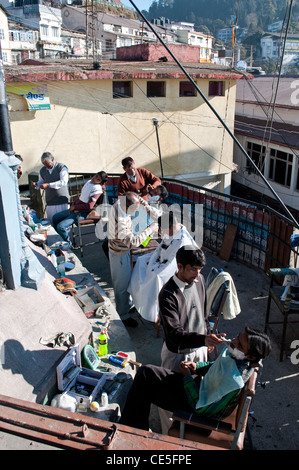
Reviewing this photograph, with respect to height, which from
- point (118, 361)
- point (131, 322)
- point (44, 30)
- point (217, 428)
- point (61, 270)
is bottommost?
point (131, 322)

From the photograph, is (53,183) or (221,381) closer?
(221,381)

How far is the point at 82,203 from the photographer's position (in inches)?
298

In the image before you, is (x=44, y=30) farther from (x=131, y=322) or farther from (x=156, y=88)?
(x=131, y=322)

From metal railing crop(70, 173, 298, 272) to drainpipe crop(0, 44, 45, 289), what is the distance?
400cm

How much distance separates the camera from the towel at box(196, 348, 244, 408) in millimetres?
2920

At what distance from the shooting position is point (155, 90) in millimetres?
18078

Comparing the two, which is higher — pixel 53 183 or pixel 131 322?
pixel 53 183

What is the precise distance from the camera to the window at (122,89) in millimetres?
16891

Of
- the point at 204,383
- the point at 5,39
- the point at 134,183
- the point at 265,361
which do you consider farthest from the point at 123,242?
the point at 5,39

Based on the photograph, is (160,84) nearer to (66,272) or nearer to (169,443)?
(66,272)

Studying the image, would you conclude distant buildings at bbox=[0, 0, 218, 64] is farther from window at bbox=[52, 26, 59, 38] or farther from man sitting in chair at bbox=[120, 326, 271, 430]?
man sitting in chair at bbox=[120, 326, 271, 430]

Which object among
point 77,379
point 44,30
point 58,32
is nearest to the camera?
point 77,379

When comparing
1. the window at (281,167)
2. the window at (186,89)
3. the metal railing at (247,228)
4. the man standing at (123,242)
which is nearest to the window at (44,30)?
the window at (186,89)

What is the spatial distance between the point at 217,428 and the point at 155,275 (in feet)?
7.87
